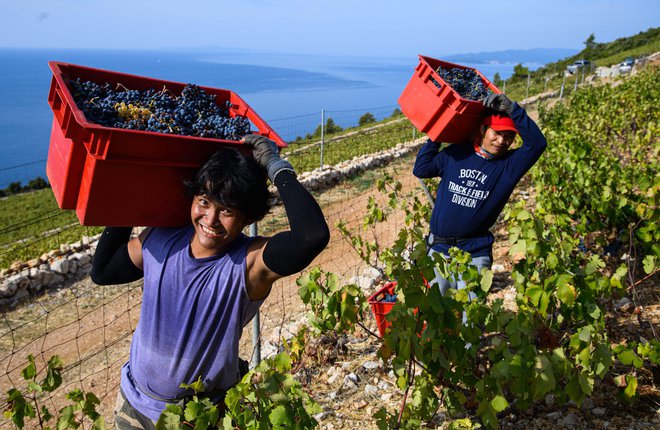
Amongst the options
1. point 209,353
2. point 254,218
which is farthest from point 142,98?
point 209,353

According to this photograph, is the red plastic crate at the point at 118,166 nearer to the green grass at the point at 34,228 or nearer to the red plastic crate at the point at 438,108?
the red plastic crate at the point at 438,108

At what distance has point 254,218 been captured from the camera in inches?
75.4

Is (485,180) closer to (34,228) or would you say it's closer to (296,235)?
(296,235)

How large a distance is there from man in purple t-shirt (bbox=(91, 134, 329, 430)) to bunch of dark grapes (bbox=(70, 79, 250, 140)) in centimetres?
16

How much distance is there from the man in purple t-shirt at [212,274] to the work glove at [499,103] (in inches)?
71.0

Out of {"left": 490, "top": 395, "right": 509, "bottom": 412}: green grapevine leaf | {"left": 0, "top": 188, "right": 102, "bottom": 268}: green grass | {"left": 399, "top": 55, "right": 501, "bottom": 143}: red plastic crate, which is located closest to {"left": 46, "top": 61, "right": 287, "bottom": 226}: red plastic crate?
{"left": 490, "top": 395, "right": 509, "bottom": 412}: green grapevine leaf

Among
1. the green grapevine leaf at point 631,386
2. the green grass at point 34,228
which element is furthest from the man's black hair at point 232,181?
the green grass at point 34,228

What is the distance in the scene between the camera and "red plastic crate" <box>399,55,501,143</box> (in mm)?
3209

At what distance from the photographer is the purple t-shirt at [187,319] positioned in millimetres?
1830

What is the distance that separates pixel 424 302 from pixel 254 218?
700 mm

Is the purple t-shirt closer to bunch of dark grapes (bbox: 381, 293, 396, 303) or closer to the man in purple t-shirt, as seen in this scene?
the man in purple t-shirt

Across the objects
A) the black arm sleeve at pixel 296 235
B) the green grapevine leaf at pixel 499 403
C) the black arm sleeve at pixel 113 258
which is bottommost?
the green grapevine leaf at pixel 499 403

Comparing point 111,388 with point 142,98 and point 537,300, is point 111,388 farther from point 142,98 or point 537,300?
point 537,300

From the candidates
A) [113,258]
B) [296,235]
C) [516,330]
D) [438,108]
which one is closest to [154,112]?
[113,258]
